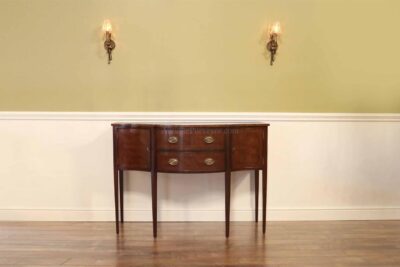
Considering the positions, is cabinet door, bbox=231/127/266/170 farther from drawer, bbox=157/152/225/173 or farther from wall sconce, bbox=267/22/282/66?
wall sconce, bbox=267/22/282/66

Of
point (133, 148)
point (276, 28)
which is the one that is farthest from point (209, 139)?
point (276, 28)

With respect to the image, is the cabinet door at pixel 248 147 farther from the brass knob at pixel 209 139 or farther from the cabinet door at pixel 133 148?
the cabinet door at pixel 133 148

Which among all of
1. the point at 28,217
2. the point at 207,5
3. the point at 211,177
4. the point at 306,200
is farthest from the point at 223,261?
the point at 207,5

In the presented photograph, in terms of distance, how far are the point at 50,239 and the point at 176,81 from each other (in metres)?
1.56

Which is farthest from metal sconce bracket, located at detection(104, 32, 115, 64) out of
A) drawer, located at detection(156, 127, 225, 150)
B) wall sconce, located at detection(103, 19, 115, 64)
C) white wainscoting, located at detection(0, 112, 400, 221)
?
drawer, located at detection(156, 127, 225, 150)

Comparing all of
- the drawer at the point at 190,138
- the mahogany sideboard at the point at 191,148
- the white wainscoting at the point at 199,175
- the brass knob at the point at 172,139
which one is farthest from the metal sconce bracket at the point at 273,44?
the brass knob at the point at 172,139

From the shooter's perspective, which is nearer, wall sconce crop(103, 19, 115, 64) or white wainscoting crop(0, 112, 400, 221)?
wall sconce crop(103, 19, 115, 64)

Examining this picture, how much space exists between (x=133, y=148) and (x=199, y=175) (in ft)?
2.30

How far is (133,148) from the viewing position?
2.56m

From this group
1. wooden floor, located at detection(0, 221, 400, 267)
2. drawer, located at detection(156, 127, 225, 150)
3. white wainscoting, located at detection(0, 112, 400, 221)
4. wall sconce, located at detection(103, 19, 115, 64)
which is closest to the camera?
wooden floor, located at detection(0, 221, 400, 267)

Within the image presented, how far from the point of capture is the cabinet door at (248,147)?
2.52 meters

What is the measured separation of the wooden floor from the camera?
2209 mm

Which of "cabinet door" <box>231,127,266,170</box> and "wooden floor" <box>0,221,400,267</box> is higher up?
"cabinet door" <box>231,127,266,170</box>

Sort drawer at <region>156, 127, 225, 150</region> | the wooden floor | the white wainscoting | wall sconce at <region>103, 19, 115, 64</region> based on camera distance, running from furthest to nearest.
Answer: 1. the white wainscoting
2. wall sconce at <region>103, 19, 115, 64</region>
3. drawer at <region>156, 127, 225, 150</region>
4. the wooden floor
